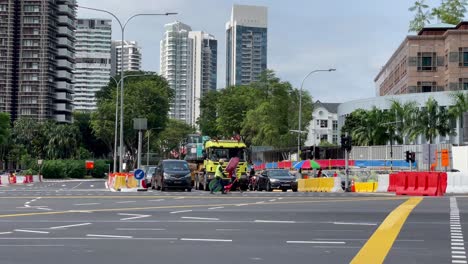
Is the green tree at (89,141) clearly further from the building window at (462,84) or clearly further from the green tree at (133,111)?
the building window at (462,84)

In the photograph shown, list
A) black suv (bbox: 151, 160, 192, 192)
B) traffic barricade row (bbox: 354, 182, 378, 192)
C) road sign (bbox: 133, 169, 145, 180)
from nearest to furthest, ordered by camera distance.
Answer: black suv (bbox: 151, 160, 192, 192), road sign (bbox: 133, 169, 145, 180), traffic barricade row (bbox: 354, 182, 378, 192)

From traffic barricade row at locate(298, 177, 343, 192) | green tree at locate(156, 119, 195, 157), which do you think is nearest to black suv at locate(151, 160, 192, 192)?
traffic barricade row at locate(298, 177, 343, 192)

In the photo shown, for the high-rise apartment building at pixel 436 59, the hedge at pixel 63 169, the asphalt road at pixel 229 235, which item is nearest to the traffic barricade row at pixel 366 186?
the asphalt road at pixel 229 235

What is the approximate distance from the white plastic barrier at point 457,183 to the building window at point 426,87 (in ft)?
211

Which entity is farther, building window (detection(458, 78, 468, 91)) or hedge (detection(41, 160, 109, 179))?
hedge (detection(41, 160, 109, 179))

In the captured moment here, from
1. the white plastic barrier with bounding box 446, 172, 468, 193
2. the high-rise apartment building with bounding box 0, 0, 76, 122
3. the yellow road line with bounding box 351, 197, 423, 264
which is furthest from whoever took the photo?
the high-rise apartment building with bounding box 0, 0, 76, 122

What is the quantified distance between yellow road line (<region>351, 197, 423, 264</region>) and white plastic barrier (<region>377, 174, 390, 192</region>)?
23400mm

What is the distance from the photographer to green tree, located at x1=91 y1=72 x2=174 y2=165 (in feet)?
357

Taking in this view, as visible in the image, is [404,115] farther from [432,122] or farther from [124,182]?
[124,182]

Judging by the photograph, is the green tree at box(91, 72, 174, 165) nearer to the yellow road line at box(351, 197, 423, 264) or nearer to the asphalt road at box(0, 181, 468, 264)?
the asphalt road at box(0, 181, 468, 264)

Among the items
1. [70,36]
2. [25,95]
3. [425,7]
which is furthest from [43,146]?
[425,7]

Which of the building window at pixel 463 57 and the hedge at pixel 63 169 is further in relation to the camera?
the hedge at pixel 63 169

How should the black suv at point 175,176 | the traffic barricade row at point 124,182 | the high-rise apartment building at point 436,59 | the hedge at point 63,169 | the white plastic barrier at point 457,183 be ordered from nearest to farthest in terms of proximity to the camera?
the white plastic barrier at point 457,183
the black suv at point 175,176
the traffic barricade row at point 124,182
the high-rise apartment building at point 436,59
the hedge at point 63,169

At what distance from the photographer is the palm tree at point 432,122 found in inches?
3445
